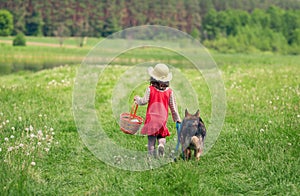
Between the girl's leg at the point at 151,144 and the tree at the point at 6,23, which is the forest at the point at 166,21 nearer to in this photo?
the tree at the point at 6,23

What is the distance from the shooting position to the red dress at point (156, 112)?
642cm

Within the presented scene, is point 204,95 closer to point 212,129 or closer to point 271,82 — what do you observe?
point 271,82

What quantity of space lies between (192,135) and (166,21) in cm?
10434

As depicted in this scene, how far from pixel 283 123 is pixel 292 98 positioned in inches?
123

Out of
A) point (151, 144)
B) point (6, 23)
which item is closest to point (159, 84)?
point (151, 144)

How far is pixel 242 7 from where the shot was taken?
14388 centimetres

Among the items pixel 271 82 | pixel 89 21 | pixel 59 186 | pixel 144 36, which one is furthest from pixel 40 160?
pixel 89 21

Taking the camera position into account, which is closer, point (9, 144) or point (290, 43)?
point (9, 144)

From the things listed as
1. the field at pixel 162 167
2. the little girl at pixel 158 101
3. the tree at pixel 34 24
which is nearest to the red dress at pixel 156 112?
the little girl at pixel 158 101

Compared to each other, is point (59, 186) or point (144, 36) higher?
point (144, 36)

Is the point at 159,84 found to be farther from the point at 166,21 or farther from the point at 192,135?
the point at 166,21

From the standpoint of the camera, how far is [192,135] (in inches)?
244

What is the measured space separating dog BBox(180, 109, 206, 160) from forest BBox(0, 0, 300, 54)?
→ 86792 mm

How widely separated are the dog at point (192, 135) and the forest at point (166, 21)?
8679cm
